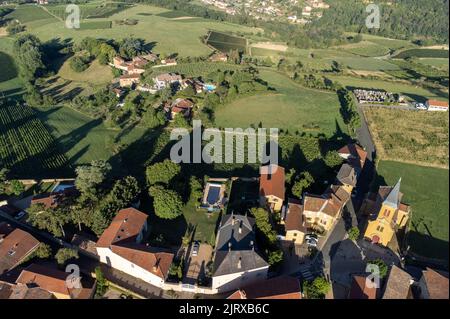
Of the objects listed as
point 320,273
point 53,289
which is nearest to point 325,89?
point 320,273

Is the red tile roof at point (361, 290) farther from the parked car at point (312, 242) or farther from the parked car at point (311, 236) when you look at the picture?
the parked car at point (311, 236)

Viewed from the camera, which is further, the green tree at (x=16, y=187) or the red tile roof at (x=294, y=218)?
the green tree at (x=16, y=187)

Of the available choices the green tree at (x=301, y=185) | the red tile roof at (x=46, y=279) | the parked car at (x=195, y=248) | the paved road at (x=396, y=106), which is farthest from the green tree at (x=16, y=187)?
the paved road at (x=396, y=106)

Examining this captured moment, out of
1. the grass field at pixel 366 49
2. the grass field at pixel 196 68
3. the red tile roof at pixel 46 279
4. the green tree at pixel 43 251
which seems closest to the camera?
the red tile roof at pixel 46 279

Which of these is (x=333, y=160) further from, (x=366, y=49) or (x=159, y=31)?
(x=159, y=31)

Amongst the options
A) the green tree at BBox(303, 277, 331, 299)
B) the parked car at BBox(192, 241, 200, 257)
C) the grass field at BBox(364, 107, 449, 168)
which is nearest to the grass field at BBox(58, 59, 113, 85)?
the parked car at BBox(192, 241, 200, 257)

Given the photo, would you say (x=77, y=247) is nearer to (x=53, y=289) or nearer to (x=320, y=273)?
(x=53, y=289)
